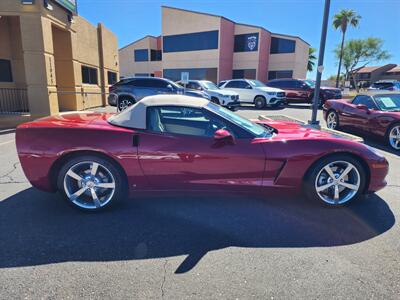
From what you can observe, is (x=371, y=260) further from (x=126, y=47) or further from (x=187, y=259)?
(x=126, y=47)

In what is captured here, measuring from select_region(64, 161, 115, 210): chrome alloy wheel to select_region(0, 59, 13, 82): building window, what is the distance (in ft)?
36.0

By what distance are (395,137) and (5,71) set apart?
14.2 meters

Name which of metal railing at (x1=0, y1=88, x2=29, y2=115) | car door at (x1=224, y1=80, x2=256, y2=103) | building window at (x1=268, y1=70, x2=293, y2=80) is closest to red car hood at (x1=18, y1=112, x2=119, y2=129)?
metal railing at (x1=0, y1=88, x2=29, y2=115)

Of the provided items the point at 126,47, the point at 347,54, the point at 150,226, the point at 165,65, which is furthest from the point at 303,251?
the point at 347,54

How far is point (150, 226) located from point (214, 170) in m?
0.97

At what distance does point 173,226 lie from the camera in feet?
9.87

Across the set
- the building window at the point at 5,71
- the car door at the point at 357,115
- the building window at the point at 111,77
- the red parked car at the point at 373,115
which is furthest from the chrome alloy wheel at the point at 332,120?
the building window at the point at 111,77

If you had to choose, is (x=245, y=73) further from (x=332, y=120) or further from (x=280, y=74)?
(x=332, y=120)

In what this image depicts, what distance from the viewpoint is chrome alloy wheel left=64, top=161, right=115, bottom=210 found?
10.6 ft

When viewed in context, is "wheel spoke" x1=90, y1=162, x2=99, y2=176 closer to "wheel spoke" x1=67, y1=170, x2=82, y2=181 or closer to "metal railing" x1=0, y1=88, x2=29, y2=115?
"wheel spoke" x1=67, y1=170, x2=82, y2=181

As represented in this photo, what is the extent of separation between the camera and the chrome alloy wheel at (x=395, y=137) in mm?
6496

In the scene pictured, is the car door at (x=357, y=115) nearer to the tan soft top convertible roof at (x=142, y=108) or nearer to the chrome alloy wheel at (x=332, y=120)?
the chrome alloy wheel at (x=332, y=120)

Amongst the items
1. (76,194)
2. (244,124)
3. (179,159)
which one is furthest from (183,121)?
(76,194)

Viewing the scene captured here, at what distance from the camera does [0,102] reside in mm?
11094
